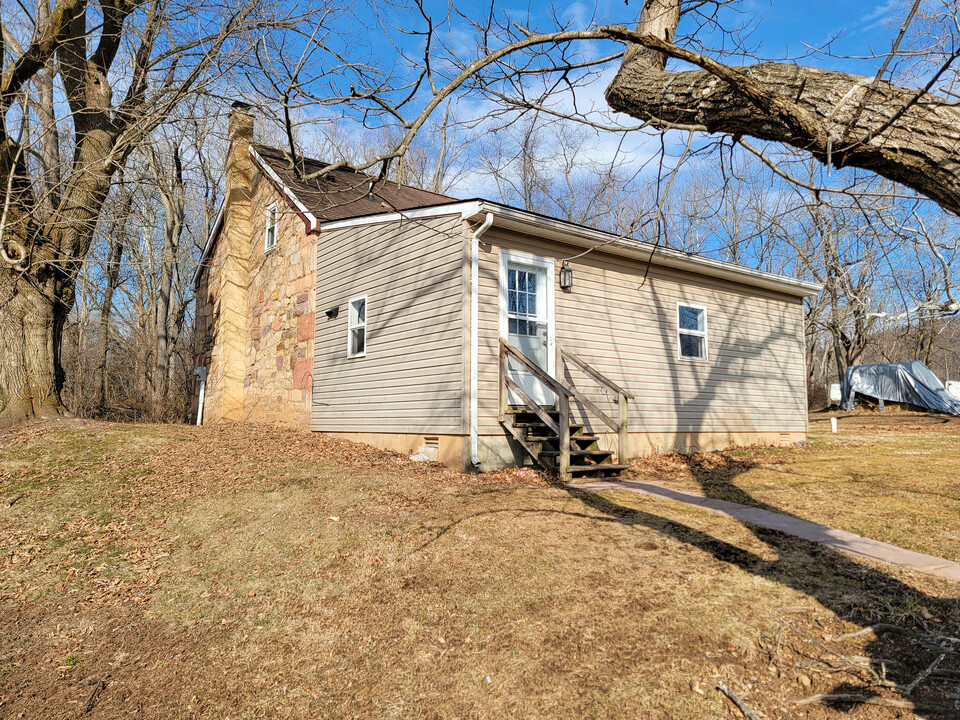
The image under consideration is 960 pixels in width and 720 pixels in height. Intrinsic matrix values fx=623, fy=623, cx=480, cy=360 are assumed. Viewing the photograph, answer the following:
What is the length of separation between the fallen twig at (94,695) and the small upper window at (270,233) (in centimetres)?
1132

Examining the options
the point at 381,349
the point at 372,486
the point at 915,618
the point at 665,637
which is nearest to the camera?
the point at 665,637

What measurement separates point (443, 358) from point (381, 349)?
5.59ft

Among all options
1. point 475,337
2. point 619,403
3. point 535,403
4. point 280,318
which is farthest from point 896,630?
point 280,318

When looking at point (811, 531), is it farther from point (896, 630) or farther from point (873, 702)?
point (873, 702)

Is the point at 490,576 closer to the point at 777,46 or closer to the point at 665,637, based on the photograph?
the point at 665,637

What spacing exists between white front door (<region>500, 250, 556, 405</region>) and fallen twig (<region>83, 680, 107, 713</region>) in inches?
251

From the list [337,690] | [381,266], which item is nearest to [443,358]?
[381,266]

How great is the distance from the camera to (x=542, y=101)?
396cm

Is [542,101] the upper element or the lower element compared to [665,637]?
upper

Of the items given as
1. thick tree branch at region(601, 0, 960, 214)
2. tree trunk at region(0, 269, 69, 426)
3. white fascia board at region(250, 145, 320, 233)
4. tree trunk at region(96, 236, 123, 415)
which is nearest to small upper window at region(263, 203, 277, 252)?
white fascia board at region(250, 145, 320, 233)

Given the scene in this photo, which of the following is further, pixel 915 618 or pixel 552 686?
pixel 915 618

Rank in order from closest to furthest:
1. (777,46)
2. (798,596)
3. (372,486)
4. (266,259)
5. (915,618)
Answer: (777,46), (915,618), (798,596), (372,486), (266,259)

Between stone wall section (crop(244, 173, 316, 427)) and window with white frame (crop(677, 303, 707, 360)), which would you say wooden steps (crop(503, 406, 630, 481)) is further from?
stone wall section (crop(244, 173, 316, 427))

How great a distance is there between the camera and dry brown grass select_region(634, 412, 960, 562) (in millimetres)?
6043
